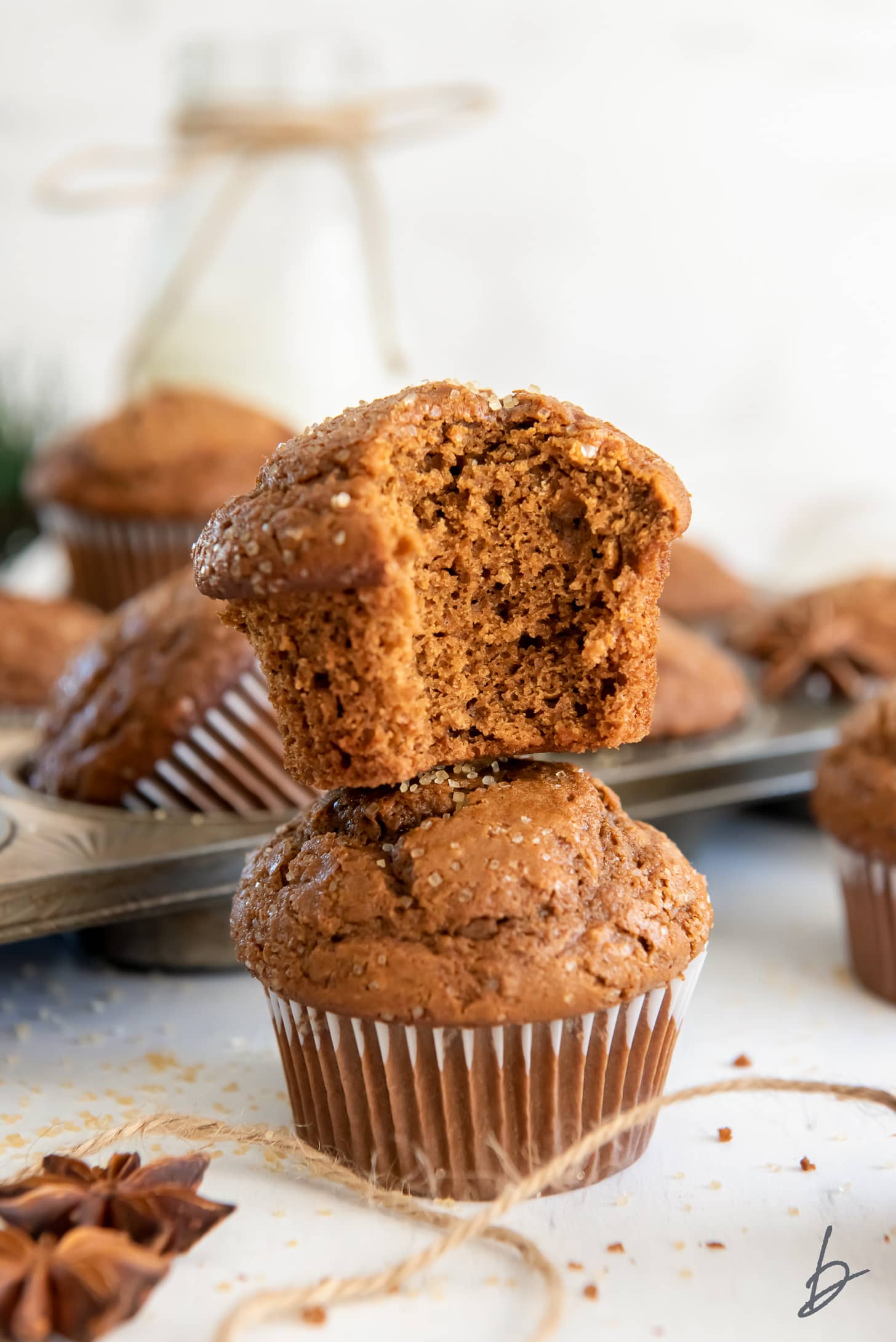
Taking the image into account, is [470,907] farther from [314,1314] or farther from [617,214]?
[617,214]

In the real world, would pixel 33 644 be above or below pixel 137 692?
below

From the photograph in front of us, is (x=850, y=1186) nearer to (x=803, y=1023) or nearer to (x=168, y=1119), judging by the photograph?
(x=803, y=1023)

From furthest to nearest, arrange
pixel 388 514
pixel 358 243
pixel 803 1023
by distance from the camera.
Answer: pixel 358 243
pixel 803 1023
pixel 388 514

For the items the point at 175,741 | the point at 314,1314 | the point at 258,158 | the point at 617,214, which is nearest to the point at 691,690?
the point at 175,741

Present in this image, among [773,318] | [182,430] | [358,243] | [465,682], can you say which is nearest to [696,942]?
[465,682]

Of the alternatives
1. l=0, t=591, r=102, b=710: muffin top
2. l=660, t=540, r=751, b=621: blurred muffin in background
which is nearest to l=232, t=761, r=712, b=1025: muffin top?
l=0, t=591, r=102, b=710: muffin top
